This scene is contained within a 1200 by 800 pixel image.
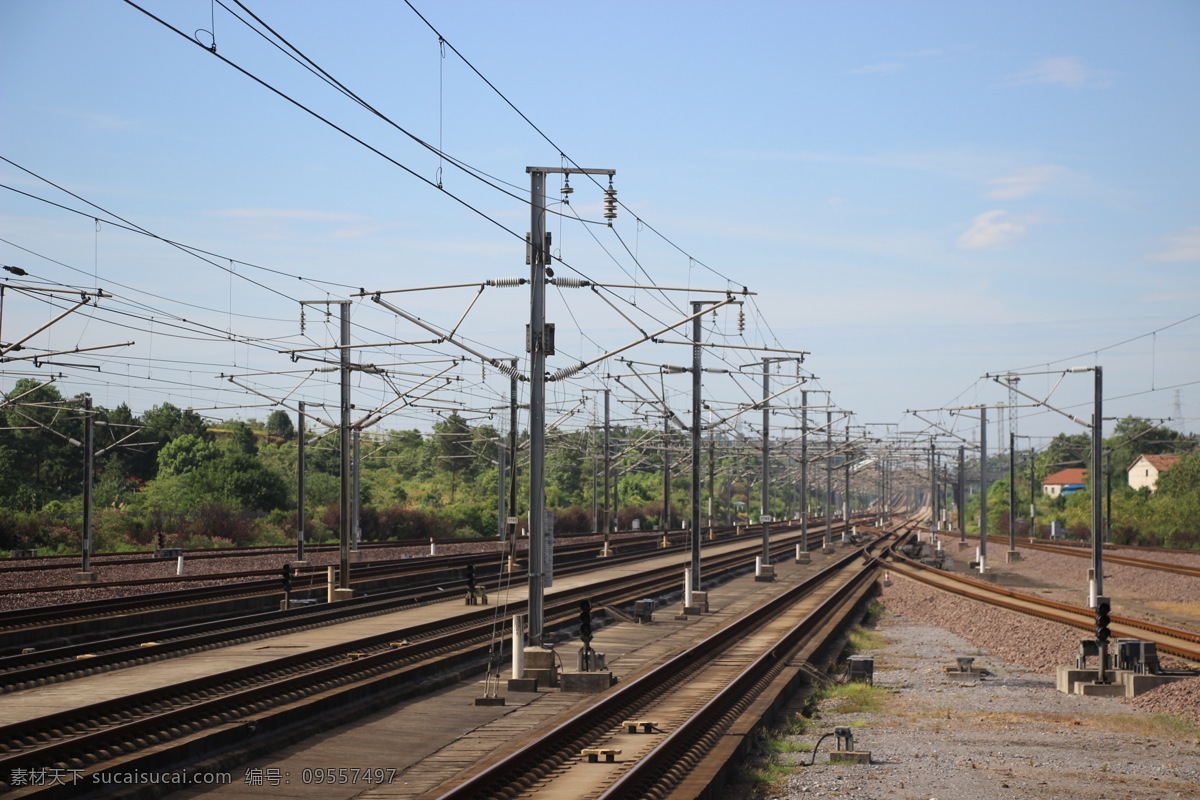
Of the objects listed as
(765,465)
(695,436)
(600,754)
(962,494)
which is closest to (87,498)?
(695,436)

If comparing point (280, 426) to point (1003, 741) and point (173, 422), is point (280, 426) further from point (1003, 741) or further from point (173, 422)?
point (1003, 741)

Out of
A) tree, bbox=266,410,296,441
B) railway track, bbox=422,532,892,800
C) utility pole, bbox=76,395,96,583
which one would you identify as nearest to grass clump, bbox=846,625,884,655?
railway track, bbox=422,532,892,800

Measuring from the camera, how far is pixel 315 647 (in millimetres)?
24531

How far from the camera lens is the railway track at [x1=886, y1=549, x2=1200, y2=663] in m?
28.5

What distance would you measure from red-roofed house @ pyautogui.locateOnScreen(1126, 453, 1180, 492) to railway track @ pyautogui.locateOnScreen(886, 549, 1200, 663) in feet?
294

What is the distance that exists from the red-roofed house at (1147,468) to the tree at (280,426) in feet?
356

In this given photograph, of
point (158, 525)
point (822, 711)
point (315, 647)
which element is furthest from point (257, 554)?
point (822, 711)

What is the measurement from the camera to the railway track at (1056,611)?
28.5m

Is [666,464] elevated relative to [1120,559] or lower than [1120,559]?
elevated

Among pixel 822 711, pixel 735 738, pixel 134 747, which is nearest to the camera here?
pixel 134 747

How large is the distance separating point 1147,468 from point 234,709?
144687 millimetres

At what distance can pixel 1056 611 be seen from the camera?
126ft

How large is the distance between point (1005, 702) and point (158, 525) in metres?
52.7

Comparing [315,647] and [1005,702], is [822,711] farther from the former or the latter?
[315,647]
